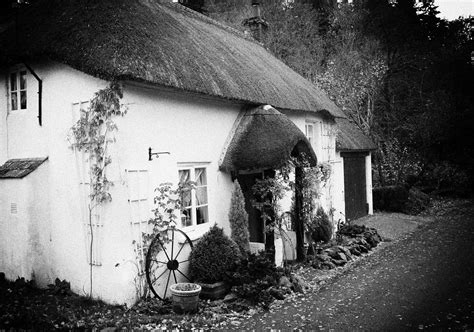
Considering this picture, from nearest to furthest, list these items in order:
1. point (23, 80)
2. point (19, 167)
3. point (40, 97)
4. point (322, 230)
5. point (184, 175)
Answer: point (40, 97) < point (19, 167) < point (184, 175) < point (23, 80) < point (322, 230)

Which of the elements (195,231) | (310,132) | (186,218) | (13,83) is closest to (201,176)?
(186,218)

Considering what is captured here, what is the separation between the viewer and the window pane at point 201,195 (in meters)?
8.19

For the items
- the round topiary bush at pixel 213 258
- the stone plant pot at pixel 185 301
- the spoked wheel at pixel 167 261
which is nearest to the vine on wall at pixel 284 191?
the round topiary bush at pixel 213 258

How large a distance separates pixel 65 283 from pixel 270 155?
4.82 metres

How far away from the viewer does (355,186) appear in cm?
1661

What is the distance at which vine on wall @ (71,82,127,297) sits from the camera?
6.54m

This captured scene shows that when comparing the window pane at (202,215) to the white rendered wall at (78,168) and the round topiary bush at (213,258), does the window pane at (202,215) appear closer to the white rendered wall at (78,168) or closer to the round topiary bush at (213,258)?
the white rendered wall at (78,168)

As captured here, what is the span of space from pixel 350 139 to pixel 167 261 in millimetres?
11480

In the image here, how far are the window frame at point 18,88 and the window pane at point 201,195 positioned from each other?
4091 mm

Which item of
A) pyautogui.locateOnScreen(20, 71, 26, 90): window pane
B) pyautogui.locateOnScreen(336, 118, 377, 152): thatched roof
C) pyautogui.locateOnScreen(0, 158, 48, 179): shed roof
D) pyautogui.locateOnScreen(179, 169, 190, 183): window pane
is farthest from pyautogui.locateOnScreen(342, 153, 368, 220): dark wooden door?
pyautogui.locateOnScreen(20, 71, 26, 90): window pane

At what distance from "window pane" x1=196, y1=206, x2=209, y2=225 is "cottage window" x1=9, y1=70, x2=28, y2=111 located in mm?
4364

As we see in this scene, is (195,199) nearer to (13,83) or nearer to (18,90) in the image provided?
(18,90)

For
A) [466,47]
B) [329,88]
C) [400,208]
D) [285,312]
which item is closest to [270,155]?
[285,312]

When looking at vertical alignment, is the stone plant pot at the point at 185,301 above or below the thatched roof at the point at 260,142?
below
